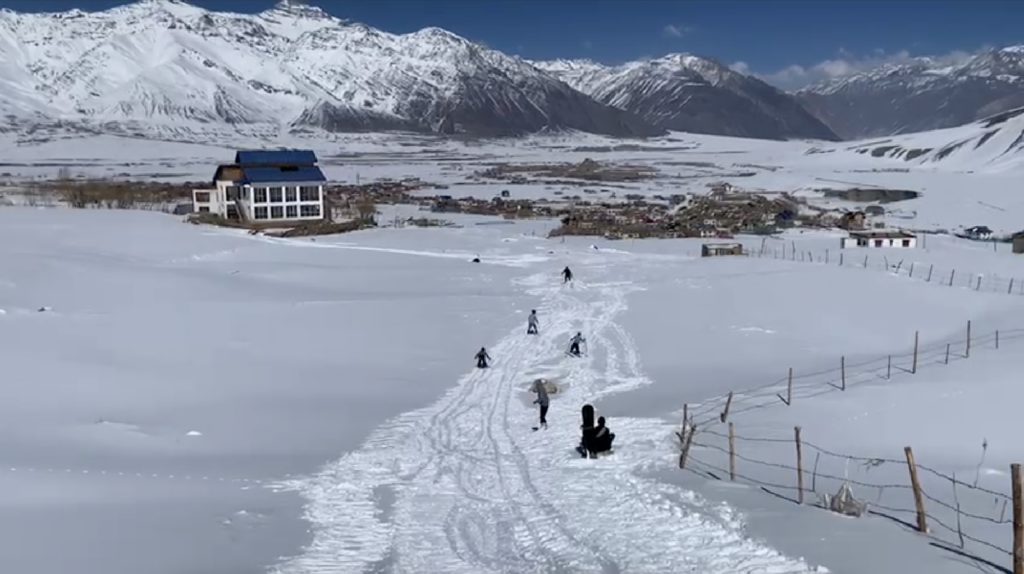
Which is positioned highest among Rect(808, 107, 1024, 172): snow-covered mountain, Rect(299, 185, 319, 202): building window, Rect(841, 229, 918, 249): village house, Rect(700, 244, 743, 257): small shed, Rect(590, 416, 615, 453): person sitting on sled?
Rect(808, 107, 1024, 172): snow-covered mountain

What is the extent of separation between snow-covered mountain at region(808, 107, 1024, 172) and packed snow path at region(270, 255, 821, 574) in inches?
3956

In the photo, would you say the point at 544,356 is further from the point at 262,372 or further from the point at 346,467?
the point at 346,467

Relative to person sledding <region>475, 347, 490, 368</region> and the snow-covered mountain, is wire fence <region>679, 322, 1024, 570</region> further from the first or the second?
the snow-covered mountain

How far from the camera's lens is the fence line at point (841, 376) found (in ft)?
53.2

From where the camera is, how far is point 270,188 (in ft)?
196

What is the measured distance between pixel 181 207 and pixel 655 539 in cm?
6521

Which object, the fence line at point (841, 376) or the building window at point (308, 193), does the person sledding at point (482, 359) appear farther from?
the building window at point (308, 193)

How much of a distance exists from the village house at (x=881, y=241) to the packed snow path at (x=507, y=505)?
34987 millimetres

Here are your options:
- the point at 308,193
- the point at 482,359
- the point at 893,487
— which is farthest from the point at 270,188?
the point at 893,487

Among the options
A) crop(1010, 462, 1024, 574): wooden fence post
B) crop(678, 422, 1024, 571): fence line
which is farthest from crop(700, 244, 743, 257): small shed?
crop(1010, 462, 1024, 574): wooden fence post

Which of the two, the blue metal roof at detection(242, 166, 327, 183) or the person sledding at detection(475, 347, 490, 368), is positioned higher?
the blue metal roof at detection(242, 166, 327, 183)

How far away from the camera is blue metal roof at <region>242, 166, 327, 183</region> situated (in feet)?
196

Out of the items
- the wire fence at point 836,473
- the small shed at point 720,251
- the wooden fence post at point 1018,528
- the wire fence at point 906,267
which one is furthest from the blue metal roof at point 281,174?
the wooden fence post at point 1018,528

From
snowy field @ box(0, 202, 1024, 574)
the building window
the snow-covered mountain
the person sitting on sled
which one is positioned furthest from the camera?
the snow-covered mountain
